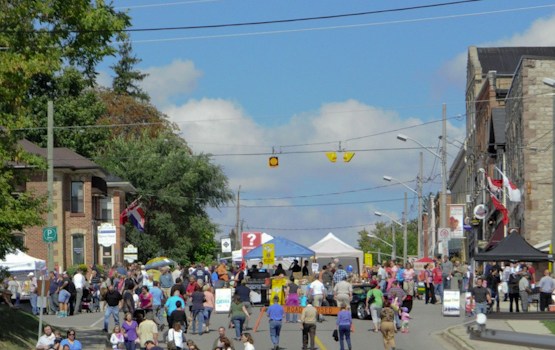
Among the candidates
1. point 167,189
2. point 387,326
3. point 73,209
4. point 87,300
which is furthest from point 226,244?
point 387,326

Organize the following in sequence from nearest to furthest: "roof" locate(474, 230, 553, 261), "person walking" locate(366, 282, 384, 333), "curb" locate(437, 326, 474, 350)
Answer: "curb" locate(437, 326, 474, 350)
"person walking" locate(366, 282, 384, 333)
"roof" locate(474, 230, 553, 261)

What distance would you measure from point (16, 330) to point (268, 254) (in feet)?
53.1

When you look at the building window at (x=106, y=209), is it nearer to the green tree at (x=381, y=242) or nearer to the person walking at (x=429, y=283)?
the person walking at (x=429, y=283)

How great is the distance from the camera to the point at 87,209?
5569 centimetres

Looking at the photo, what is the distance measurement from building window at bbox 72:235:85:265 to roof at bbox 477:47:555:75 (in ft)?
123

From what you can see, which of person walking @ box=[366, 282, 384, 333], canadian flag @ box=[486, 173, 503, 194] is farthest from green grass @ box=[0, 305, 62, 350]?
canadian flag @ box=[486, 173, 503, 194]

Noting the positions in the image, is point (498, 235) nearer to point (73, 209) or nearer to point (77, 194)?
point (77, 194)

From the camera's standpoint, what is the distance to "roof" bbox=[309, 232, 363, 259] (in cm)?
→ 4775

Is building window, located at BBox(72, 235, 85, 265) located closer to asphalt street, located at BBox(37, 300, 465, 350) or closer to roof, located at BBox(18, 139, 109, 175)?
roof, located at BBox(18, 139, 109, 175)

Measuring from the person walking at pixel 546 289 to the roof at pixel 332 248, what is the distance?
59.3ft

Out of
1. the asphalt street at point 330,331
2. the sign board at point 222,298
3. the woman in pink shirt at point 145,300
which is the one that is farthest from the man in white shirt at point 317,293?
the woman in pink shirt at point 145,300

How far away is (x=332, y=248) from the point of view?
48.4 m

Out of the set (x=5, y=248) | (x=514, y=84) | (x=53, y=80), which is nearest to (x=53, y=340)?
Result: (x=5, y=248)

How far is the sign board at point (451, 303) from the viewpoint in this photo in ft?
103
